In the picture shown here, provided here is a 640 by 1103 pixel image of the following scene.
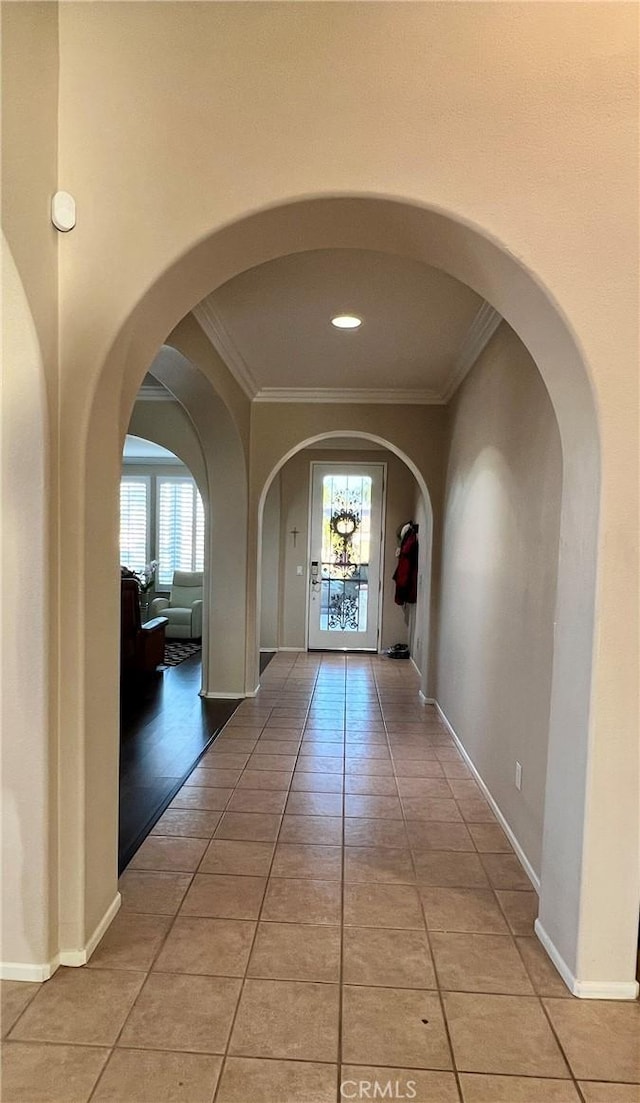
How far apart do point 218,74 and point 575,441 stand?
1.53 meters

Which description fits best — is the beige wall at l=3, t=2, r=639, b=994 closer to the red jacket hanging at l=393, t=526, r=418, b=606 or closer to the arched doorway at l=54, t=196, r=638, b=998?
the arched doorway at l=54, t=196, r=638, b=998

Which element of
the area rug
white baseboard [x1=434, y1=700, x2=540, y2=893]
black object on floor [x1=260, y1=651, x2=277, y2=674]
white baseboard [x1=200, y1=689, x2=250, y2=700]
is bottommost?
the area rug

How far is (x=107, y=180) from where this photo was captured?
6.00 feet

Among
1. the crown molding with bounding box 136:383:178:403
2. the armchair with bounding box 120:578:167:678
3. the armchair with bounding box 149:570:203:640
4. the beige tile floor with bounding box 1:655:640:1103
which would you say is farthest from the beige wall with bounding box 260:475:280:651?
the beige tile floor with bounding box 1:655:640:1103

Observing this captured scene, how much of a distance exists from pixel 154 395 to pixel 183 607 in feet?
12.2

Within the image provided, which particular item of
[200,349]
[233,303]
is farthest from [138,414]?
[233,303]

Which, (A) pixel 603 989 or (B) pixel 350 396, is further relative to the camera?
(B) pixel 350 396

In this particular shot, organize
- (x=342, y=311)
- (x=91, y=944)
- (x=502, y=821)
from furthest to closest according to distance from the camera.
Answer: (x=342, y=311)
(x=502, y=821)
(x=91, y=944)

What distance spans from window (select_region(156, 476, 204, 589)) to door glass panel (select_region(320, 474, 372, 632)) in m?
2.90

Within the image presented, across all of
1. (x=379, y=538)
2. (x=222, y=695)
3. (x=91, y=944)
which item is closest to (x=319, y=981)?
(x=91, y=944)

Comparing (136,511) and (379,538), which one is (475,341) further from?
(136,511)

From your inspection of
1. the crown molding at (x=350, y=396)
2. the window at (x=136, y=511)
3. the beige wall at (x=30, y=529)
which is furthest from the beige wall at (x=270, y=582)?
the beige wall at (x=30, y=529)

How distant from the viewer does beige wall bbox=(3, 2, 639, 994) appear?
1724 mm

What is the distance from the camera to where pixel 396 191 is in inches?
69.6
